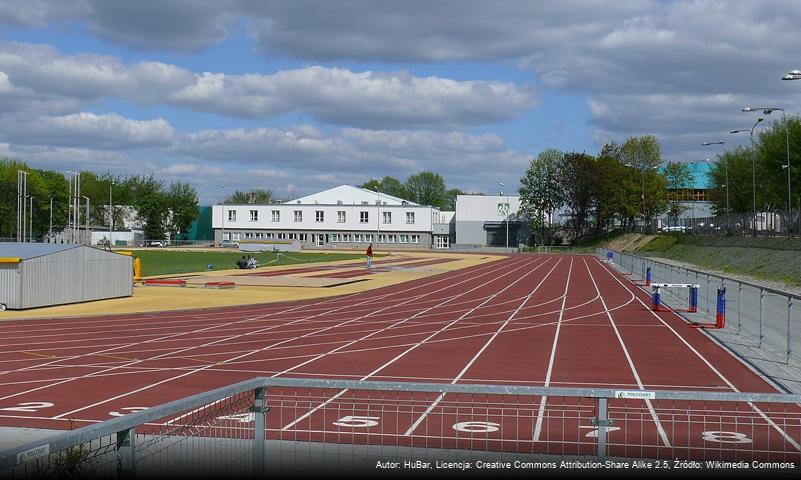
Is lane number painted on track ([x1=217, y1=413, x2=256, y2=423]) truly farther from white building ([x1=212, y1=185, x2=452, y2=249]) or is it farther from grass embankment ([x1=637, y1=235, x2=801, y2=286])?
white building ([x1=212, y1=185, x2=452, y2=249])

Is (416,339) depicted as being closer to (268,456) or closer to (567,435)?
(567,435)

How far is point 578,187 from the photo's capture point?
123 meters

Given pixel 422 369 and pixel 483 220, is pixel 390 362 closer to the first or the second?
pixel 422 369

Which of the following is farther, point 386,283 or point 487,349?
point 386,283

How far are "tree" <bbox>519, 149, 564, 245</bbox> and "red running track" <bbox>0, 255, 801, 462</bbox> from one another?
95898 mm

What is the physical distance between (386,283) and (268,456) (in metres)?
36.5

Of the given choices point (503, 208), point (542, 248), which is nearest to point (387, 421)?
point (542, 248)

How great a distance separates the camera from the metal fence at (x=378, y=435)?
16.6ft

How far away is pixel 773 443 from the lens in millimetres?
9445

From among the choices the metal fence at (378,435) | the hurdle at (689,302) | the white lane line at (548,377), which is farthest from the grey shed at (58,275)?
the hurdle at (689,302)

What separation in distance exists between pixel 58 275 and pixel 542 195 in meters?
105

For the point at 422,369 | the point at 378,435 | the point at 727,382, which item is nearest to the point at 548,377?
the point at 422,369

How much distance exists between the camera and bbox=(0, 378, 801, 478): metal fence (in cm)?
506

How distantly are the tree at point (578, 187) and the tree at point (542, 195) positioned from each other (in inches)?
52.8
